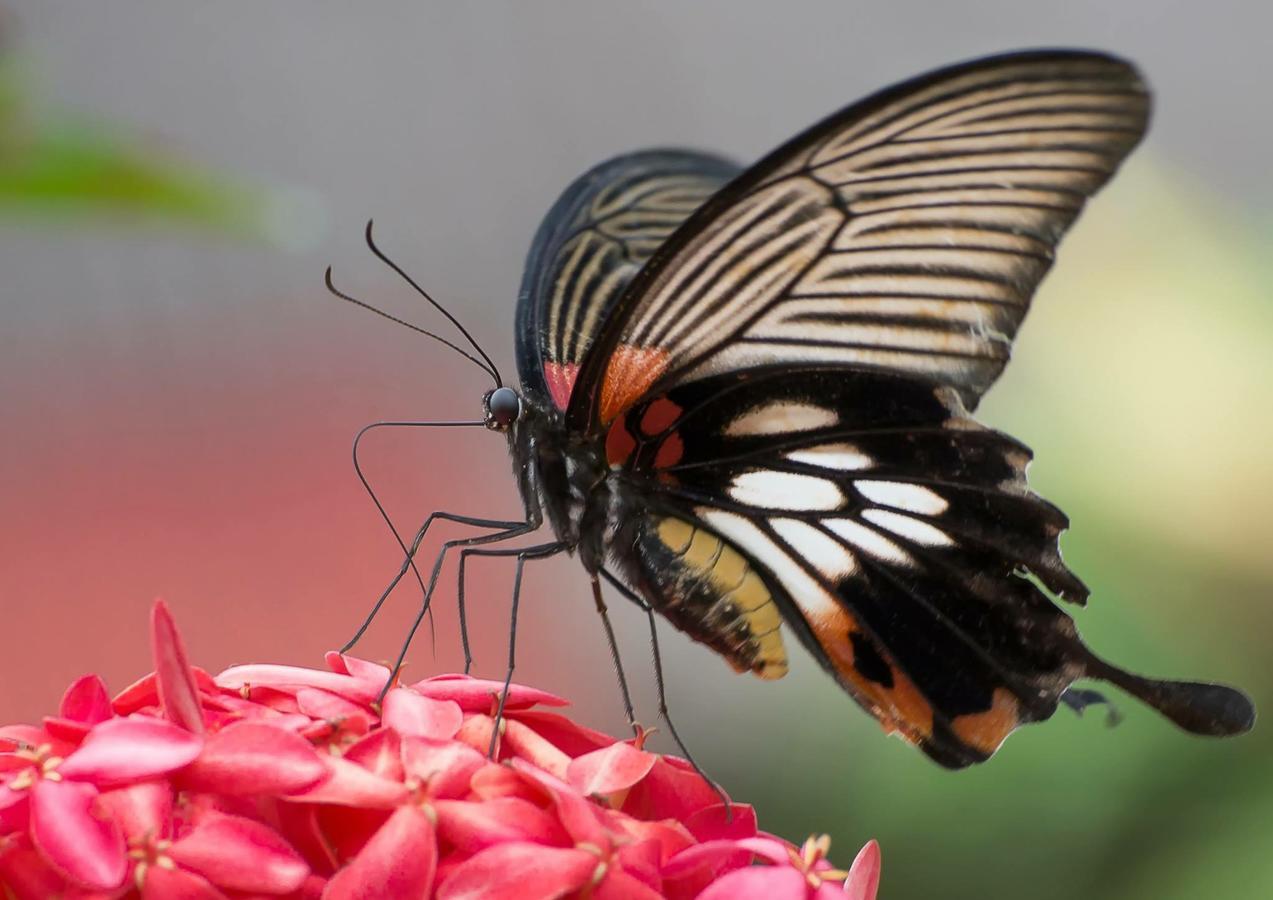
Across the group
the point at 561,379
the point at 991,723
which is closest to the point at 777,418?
the point at 561,379

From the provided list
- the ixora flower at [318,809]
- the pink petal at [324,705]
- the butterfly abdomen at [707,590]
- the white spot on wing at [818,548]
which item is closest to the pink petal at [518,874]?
the ixora flower at [318,809]

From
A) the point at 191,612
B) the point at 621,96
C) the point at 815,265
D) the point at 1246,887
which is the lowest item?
the point at 1246,887

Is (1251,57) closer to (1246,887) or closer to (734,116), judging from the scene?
(734,116)

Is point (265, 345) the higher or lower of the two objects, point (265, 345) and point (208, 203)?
the lower

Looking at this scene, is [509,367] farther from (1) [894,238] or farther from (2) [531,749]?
(2) [531,749]

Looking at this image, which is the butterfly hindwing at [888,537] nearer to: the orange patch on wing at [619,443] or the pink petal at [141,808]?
the orange patch on wing at [619,443]

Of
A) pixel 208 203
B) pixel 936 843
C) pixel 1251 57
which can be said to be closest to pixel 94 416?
pixel 936 843

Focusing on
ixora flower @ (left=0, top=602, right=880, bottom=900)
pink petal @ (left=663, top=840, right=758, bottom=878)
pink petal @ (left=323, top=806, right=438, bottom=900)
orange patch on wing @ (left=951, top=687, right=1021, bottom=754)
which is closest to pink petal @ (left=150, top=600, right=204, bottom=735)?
ixora flower @ (left=0, top=602, right=880, bottom=900)
